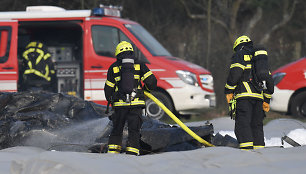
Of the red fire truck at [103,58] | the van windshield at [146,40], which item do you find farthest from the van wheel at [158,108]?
the van windshield at [146,40]

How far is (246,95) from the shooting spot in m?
7.84

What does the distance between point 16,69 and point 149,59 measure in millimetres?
2512

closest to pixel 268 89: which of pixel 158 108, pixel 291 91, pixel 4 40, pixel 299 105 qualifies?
pixel 158 108

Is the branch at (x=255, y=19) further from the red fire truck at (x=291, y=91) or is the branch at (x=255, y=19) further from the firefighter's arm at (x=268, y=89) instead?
the firefighter's arm at (x=268, y=89)

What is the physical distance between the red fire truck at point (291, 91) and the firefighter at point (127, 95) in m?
5.87

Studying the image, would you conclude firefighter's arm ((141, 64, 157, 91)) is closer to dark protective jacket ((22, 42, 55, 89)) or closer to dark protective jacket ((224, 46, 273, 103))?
dark protective jacket ((224, 46, 273, 103))

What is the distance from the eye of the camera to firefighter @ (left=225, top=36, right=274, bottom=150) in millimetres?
7746

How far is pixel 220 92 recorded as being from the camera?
48.5 ft

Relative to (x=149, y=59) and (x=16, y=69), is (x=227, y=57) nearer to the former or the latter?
(x=149, y=59)

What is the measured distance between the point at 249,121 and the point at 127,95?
5.02ft

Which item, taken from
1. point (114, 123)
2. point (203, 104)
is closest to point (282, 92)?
point (203, 104)

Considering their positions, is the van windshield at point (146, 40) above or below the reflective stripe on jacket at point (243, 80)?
above

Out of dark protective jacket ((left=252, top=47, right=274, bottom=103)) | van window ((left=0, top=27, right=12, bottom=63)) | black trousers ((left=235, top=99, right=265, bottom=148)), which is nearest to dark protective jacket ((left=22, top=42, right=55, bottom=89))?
van window ((left=0, top=27, right=12, bottom=63))

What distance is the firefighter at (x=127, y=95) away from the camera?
7.45 metres
